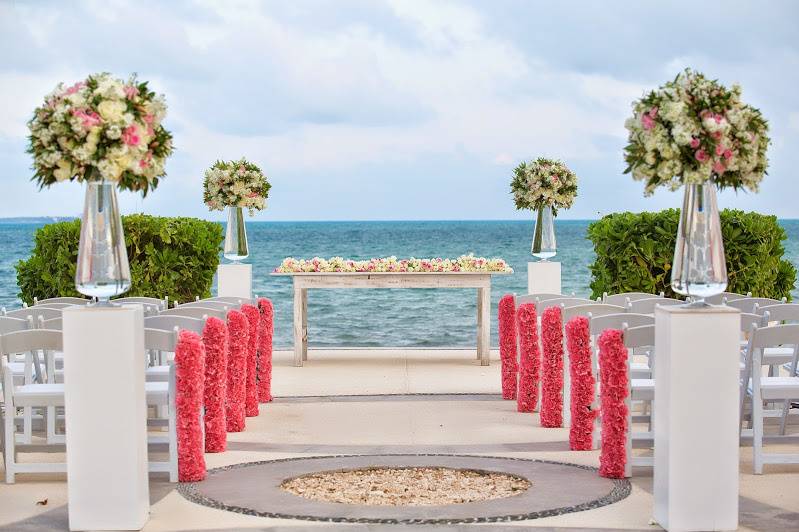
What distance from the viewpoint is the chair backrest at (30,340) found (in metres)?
7.33

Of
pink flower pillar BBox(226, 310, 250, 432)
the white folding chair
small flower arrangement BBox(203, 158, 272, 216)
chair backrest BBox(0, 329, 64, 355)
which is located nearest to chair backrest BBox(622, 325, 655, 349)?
the white folding chair

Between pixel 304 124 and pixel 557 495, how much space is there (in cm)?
→ 4282

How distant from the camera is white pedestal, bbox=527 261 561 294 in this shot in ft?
45.6

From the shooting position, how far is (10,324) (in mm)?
8297

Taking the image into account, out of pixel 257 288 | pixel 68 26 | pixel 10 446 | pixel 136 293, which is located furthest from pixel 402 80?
pixel 10 446

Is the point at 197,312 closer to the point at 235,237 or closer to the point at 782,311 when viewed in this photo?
the point at 782,311

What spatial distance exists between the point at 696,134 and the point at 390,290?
37.1m

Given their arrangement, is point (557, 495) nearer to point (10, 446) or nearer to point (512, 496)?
point (512, 496)

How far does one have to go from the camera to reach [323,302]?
143 feet

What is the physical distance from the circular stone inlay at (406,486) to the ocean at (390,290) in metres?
14.3

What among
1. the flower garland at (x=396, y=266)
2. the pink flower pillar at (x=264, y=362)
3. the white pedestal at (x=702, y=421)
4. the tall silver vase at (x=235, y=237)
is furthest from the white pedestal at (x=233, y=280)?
the white pedestal at (x=702, y=421)

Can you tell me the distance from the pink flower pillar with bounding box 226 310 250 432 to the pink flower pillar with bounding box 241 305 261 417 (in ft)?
1.79

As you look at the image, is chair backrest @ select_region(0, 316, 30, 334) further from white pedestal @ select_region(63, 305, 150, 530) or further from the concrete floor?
white pedestal @ select_region(63, 305, 150, 530)

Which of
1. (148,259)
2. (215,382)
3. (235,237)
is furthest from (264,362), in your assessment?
(148,259)
